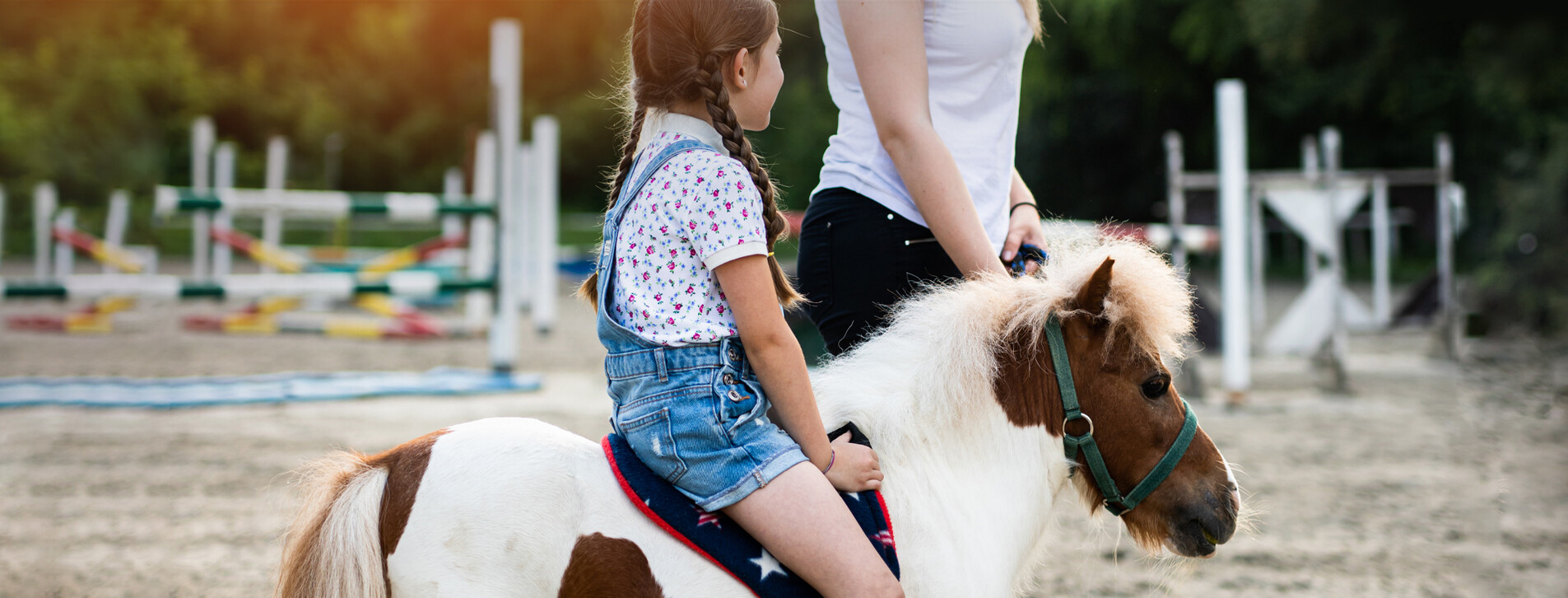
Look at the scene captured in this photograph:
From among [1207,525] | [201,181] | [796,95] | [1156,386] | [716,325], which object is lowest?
[1207,525]

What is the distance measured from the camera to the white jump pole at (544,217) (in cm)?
1098

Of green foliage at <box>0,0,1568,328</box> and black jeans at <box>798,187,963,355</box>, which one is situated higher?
green foliage at <box>0,0,1568,328</box>

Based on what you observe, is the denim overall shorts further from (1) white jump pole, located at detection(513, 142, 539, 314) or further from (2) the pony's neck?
(1) white jump pole, located at detection(513, 142, 539, 314)

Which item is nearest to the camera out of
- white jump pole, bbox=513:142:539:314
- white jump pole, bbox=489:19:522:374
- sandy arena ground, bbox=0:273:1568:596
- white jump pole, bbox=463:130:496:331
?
sandy arena ground, bbox=0:273:1568:596

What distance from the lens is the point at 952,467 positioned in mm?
1557

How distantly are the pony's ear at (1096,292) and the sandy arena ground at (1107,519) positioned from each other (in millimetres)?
469

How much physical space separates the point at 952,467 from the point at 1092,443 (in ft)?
0.72

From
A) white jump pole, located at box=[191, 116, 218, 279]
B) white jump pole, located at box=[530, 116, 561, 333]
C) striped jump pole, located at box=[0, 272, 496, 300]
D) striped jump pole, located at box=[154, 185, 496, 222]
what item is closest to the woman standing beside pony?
striped jump pole, located at box=[0, 272, 496, 300]

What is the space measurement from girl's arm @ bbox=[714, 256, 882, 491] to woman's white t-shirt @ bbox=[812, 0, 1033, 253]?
458 mm

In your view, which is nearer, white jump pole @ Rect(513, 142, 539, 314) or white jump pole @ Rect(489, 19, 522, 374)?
white jump pole @ Rect(489, 19, 522, 374)

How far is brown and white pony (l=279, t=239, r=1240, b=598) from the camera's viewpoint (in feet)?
4.45

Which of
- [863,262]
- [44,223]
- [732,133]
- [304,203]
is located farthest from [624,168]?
[44,223]

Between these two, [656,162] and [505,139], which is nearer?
[656,162]

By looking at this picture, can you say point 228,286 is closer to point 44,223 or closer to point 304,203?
point 304,203
